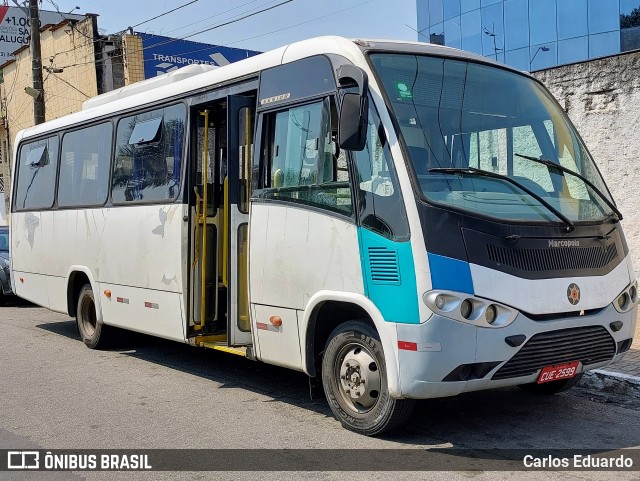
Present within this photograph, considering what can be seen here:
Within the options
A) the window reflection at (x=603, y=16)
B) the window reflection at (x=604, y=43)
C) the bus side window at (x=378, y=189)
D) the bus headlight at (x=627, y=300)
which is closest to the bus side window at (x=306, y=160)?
the bus side window at (x=378, y=189)

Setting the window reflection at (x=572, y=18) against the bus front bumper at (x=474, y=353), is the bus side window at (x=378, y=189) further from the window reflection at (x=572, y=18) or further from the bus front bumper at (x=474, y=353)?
the window reflection at (x=572, y=18)

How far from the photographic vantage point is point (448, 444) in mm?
5648

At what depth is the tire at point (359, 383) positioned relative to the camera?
5.56 meters

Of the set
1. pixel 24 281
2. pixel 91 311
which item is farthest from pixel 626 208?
pixel 24 281

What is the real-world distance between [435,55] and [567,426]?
3134mm

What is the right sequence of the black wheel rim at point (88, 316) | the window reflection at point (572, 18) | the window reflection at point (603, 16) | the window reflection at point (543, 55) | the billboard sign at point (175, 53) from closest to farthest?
the black wheel rim at point (88, 316) < the billboard sign at point (175, 53) < the window reflection at point (603, 16) < the window reflection at point (572, 18) < the window reflection at point (543, 55)

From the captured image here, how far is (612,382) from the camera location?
7.07m

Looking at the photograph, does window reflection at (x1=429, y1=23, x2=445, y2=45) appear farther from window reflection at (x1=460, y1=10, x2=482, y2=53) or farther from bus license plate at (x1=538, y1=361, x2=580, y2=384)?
bus license plate at (x1=538, y1=361, x2=580, y2=384)

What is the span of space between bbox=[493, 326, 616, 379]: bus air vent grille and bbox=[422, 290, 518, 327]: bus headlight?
29cm

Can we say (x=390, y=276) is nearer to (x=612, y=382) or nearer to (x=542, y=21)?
(x=612, y=382)

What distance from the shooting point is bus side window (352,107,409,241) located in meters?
5.35

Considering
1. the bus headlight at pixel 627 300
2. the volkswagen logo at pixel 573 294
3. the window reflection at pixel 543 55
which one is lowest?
the bus headlight at pixel 627 300

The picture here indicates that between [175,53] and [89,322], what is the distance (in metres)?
17.0

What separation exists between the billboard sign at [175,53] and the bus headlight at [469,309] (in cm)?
1939
